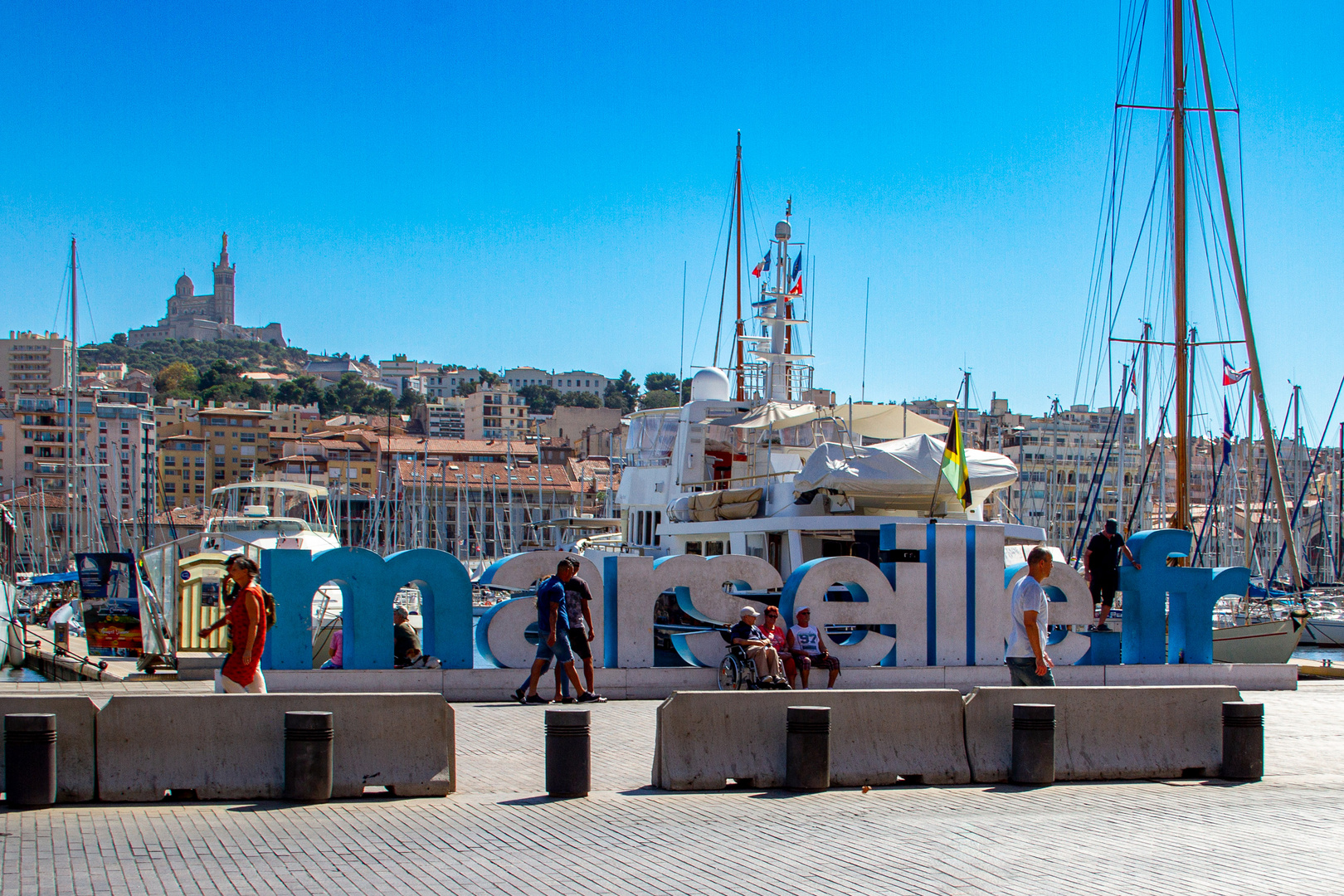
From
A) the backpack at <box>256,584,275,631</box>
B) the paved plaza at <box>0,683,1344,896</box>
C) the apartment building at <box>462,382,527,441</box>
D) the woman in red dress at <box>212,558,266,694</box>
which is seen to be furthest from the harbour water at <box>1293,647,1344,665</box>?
the apartment building at <box>462,382,527,441</box>

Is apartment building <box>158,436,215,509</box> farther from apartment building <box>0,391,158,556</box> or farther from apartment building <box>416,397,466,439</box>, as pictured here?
apartment building <box>416,397,466,439</box>

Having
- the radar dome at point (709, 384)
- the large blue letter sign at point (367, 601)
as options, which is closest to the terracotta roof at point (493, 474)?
the radar dome at point (709, 384)

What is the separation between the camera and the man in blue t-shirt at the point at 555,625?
13508 mm

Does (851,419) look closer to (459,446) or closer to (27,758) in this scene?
(27,758)

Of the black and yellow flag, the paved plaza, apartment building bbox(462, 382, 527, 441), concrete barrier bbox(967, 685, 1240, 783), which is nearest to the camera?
the paved plaza

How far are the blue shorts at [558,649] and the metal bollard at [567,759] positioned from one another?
4507mm

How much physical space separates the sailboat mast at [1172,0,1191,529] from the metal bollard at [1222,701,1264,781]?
13.4 meters

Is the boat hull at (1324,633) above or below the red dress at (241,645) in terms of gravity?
below

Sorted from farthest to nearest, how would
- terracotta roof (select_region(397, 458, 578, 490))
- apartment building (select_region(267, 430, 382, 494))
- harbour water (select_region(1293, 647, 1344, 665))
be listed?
apartment building (select_region(267, 430, 382, 494))
terracotta roof (select_region(397, 458, 578, 490))
harbour water (select_region(1293, 647, 1344, 665))

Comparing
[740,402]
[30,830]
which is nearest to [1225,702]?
[30,830]

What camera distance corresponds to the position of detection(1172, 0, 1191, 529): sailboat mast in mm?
23141

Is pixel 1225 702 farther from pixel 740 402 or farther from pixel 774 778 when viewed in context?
pixel 740 402

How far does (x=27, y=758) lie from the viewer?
8.16 metres

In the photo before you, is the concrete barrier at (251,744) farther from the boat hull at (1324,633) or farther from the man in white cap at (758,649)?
the boat hull at (1324,633)
